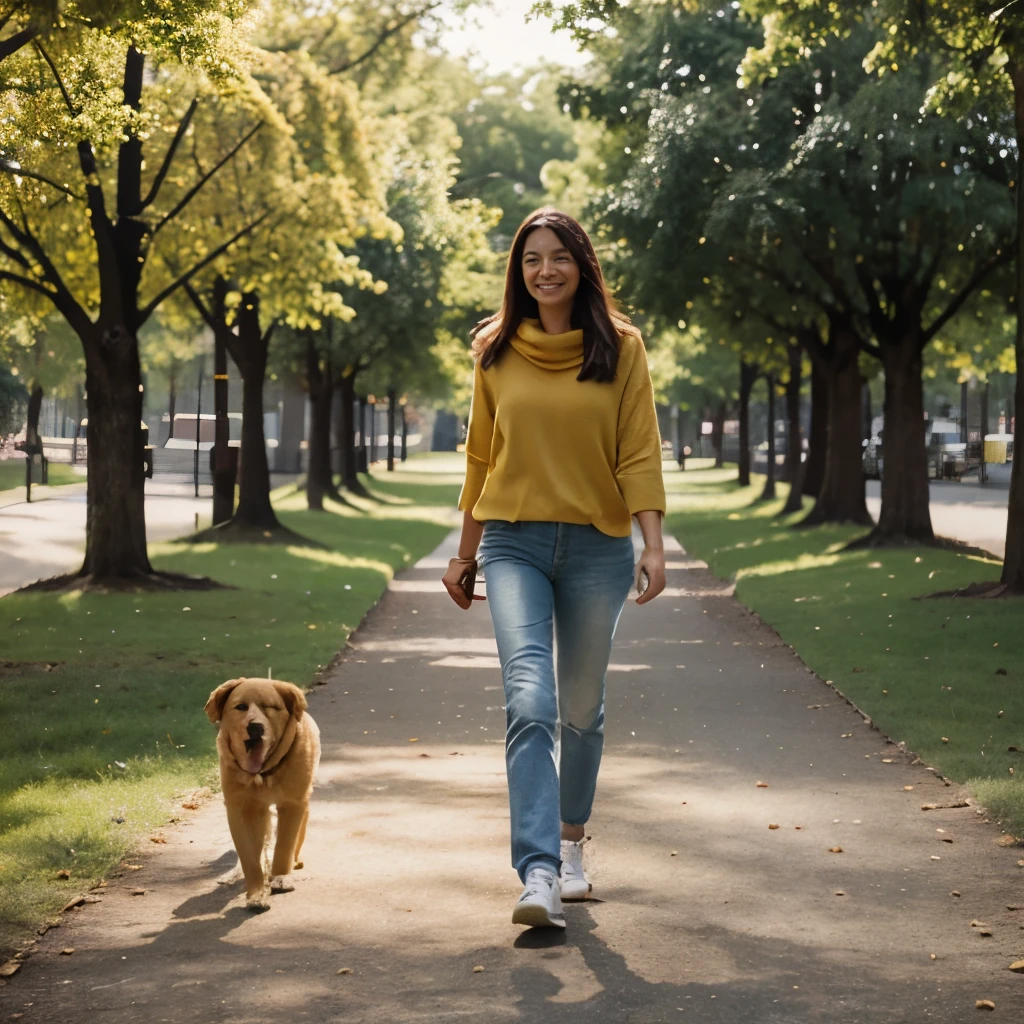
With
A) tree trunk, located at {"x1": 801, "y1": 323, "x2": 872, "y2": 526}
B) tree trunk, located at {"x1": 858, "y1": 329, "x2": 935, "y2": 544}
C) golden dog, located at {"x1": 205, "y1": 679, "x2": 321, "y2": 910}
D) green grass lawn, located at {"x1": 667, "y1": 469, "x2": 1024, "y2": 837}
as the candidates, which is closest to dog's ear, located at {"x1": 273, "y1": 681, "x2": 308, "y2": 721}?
golden dog, located at {"x1": 205, "y1": 679, "x2": 321, "y2": 910}

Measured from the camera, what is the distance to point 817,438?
3550cm

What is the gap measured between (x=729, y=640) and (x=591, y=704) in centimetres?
953

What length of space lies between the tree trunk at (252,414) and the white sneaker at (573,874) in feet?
70.8

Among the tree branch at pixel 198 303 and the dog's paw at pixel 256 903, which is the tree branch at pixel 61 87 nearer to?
the dog's paw at pixel 256 903

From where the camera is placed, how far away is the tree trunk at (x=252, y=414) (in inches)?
1070

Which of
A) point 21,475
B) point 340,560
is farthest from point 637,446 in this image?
point 21,475

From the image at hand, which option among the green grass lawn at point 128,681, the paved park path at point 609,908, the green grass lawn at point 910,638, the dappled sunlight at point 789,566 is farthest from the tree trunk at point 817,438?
the paved park path at point 609,908

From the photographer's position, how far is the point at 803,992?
477 centimetres

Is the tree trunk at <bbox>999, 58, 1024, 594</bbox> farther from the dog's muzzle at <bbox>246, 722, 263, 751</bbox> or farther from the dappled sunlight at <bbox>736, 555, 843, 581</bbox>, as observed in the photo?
the dog's muzzle at <bbox>246, 722, 263, 751</bbox>

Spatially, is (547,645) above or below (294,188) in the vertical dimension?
below

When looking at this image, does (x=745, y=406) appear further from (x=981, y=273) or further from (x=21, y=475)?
(x=981, y=273)

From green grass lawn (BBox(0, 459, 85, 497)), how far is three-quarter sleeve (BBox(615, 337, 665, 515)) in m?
30.4

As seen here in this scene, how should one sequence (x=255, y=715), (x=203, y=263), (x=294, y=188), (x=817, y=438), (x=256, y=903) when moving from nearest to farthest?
(x=255, y=715) → (x=256, y=903) → (x=203, y=263) → (x=294, y=188) → (x=817, y=438)

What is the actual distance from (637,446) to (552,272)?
57 cm
